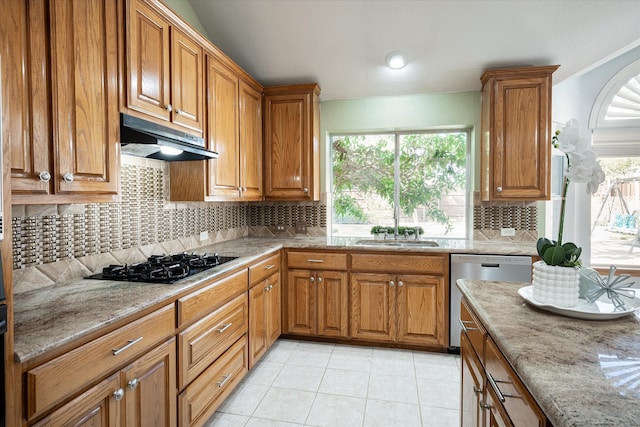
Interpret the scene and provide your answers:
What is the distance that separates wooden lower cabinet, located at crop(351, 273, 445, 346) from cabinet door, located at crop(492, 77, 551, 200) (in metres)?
1.05

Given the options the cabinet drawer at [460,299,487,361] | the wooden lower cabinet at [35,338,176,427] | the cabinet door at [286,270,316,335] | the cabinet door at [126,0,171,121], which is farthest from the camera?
the cabinet door at [286,270,316,335]

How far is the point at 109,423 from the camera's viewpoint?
120 centimetres

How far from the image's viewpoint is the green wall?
3.36m

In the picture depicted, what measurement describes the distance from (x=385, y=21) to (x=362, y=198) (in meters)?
1.72

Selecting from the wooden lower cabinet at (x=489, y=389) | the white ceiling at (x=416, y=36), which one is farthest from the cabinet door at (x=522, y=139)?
the wooden lower cabinet at (x=489, y=389)

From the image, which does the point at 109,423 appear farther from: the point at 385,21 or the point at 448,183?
the point at 448,183

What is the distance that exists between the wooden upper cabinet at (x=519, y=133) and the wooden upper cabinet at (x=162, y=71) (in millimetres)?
2378

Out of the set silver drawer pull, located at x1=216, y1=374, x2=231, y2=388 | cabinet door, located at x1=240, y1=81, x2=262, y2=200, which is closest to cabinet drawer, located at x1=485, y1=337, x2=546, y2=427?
silver drawer pull, located at x1=216, y1=374, x2=231, y2=388

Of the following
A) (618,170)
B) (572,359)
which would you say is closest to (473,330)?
(572,359)

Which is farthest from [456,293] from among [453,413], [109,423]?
[109,423]

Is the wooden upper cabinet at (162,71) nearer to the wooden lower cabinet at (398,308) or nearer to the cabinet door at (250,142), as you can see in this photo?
the cabinet door at (250,142)

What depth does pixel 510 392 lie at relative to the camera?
2.98 feet

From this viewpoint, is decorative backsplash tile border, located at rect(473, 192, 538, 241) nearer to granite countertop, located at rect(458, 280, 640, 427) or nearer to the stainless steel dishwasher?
the stainless steel dishwasher

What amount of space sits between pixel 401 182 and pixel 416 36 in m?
1.42
